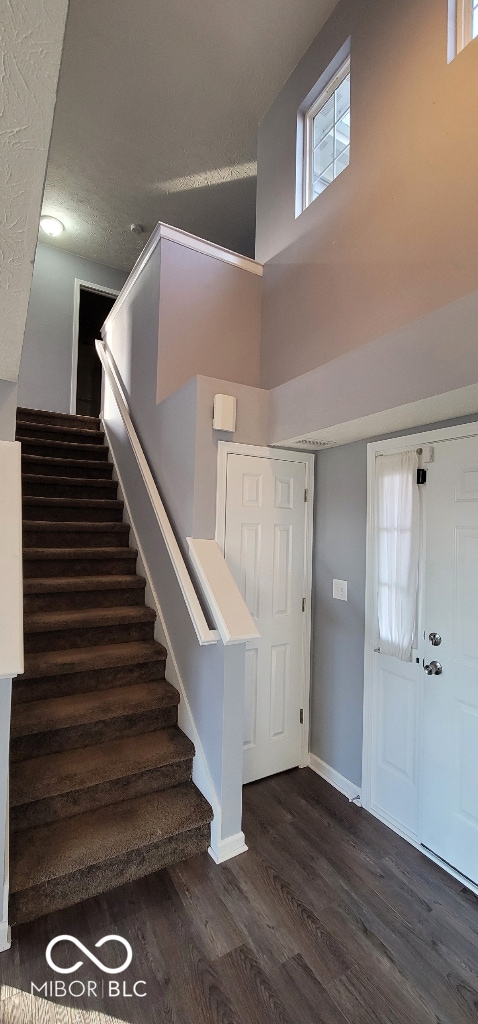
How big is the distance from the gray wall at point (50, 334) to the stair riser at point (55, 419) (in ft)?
2.45

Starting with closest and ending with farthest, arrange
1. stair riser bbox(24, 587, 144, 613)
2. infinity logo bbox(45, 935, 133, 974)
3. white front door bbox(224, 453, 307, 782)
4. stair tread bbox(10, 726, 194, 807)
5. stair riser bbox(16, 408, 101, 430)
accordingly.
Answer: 1. infinity logo bbox(45, 935, 133, 974)
2. stair tread bbox(10, 726, 194, 807)
3. white front door bbox(224, 453, 307, 782)
4. stair riser bbox(24, 587, 144, 613)
5. stair riser bbox(16, 408, 101, 430)

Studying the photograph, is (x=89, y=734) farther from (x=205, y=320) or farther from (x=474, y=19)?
(x=474, y=19)

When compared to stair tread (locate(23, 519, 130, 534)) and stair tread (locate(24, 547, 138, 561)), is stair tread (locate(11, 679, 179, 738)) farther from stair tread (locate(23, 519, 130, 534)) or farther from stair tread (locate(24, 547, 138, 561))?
stair tread (locate(23, 519, 130, 534))

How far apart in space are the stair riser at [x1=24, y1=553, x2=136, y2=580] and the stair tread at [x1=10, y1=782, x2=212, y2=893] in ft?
4.72

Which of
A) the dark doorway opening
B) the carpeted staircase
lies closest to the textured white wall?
the carpeted staircase

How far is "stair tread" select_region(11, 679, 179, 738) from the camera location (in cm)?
211

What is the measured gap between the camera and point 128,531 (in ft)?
11.0

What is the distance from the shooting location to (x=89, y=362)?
20.0 feet

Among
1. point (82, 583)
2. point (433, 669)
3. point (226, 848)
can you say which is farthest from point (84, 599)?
point (433, 669)

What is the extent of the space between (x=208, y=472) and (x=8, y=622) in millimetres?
1216

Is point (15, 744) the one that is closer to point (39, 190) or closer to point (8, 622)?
point (8, 622)

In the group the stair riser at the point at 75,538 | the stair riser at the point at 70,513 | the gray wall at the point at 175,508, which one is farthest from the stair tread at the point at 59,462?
the stair riser at the point at 75,538

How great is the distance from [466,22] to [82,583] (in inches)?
132

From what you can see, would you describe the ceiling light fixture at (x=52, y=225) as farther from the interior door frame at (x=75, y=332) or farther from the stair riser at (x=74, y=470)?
the stair riser at (x=74, y=470)
